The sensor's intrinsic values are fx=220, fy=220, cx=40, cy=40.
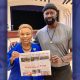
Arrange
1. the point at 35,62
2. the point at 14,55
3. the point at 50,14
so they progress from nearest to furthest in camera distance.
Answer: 1. the point at 35,62
2. the point at 14,55
3. the point at 50,14

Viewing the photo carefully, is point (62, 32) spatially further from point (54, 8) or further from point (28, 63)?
point (28, 63)

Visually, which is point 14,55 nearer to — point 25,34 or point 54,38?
point 25,34

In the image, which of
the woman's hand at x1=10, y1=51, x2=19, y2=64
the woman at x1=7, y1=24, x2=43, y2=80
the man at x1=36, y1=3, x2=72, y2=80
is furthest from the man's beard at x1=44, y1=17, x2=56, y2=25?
the woman's hand at x1=10, y1=51, x2=19, y2=64

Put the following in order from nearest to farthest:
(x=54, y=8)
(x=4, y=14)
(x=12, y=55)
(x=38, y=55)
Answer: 1. (x=4, y=14)
2. (x=38, y=55)
3. (x=12, y=55)
4. (x=54, y=8)

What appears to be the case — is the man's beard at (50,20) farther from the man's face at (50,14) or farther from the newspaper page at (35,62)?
the newspaper page at (35,62)

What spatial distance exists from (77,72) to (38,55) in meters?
0.25

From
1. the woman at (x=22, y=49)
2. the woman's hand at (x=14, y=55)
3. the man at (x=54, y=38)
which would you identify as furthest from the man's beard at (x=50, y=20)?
the woman's hand at (x=14, y=55)

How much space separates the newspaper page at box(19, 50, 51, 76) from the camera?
3.16 ft

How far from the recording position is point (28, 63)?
973 millimetres

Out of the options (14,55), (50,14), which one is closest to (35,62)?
(14,55)

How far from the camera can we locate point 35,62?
0.96 m

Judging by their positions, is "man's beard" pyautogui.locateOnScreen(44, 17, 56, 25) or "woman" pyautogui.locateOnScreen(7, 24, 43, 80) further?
"man's beard" pyautogui.locateOnScreen(44, 17, 56, 25)

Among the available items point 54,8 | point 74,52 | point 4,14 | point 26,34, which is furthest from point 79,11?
point 54,8

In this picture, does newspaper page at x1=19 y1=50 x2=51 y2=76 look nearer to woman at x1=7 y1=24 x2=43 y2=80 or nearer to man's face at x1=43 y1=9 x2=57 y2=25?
woman at x1=7 y1=24 x2=43 y2=80
